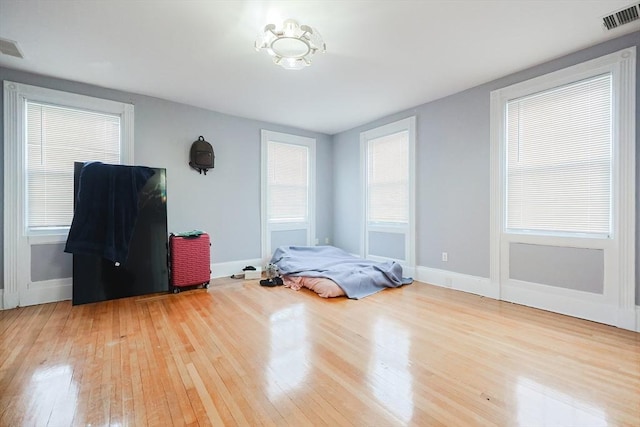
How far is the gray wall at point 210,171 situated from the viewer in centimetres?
383

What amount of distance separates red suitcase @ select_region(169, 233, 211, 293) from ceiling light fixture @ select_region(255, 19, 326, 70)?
2.49 m

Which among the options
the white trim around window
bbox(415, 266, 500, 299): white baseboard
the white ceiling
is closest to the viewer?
the white ceiling

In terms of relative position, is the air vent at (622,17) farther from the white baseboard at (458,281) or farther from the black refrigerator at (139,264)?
the black refrigerator at (139,264)

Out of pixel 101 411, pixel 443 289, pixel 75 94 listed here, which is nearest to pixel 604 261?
pixel 443 289

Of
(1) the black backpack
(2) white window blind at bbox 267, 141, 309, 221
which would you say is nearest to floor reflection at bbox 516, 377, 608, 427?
(2) white window blind at bbox 267, 141, 309, 221

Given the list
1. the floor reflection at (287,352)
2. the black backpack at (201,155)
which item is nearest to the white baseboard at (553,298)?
the floor reflection at (287,352)

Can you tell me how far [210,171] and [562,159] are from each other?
442cm

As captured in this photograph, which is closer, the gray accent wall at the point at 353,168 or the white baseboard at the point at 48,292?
the white baseboard at the point at 48,292

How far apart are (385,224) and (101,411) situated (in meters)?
4.06

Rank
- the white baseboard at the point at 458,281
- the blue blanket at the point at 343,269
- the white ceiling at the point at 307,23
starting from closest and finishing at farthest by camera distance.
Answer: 1. the white ceiling at the point at 307,23
2. the white baseboard at the point at 458,281
3. the blue blanket at the point at 343,269

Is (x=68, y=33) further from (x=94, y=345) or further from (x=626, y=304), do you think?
(x=626, y=304)

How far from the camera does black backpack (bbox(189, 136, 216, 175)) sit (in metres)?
4.11

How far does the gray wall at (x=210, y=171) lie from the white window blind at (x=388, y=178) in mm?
1580

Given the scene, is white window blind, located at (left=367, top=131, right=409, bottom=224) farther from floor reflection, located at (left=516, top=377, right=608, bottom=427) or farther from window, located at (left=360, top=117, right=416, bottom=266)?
floor reflection, located at (left=516, top=377, right=608, bottom=427)
